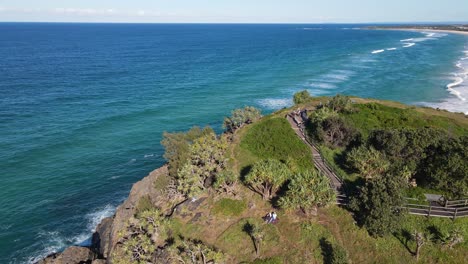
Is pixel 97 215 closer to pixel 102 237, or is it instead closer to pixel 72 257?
pixel 102 237

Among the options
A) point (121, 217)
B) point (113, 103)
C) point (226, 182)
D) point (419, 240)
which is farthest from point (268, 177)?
point (113, 103)

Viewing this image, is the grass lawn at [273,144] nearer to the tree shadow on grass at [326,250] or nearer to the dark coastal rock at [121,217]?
the tree shadow on grass at [326,250]

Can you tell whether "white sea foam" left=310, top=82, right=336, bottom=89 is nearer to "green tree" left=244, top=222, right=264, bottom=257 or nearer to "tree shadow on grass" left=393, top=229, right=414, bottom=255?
"tree shadow on grass" left=393, top=229, right=414, bottom=255

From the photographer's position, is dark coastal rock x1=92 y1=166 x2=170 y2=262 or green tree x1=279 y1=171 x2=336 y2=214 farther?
dark coastal rock x1=92 y1=166 x2=170 y2=262

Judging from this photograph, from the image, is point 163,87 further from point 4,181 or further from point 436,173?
point 436,173

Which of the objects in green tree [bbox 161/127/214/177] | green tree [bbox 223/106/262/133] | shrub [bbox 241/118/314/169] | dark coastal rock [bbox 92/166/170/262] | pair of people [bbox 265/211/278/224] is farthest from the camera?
green tree [bbox 223/106/262/133]

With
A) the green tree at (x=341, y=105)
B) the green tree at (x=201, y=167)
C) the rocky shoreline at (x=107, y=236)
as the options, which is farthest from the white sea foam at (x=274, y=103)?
the rocky shoreline at (x=107, y=236)

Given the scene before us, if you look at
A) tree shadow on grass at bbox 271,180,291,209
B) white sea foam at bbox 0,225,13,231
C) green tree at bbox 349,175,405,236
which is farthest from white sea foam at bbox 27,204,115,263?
green tree at bbox 349,175,405,236

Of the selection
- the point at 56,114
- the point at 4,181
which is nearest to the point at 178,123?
the point at 56,114
